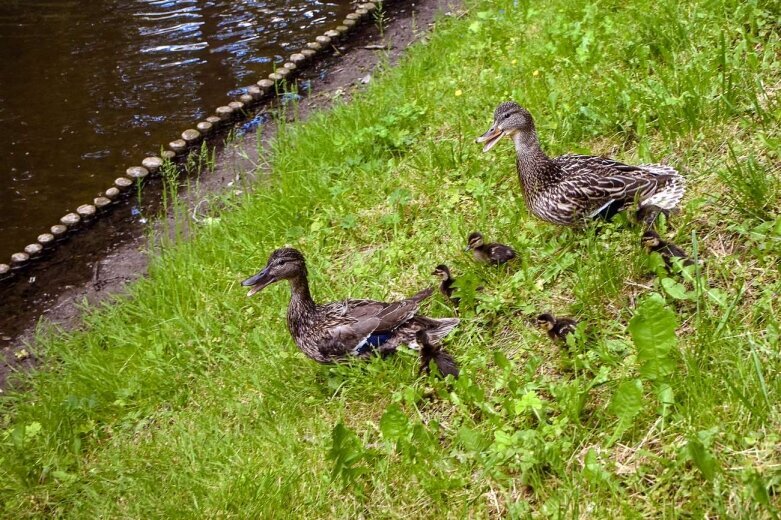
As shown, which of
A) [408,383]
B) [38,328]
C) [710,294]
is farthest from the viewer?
[38,328]

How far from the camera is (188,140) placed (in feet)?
30.3

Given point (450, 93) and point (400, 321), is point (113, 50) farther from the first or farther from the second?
point (400, 321)

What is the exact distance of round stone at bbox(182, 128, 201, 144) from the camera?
9.24m

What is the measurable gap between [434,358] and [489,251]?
99 centimetres

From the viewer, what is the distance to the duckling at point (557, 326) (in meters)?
3.82

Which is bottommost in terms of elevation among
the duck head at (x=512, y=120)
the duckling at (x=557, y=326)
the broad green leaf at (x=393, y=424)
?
the broad green leaf at (x=393, y=424)

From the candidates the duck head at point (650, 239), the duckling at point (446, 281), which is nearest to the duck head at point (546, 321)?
the duck head at point (650, 239)

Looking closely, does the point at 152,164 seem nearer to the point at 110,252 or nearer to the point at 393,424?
the point at 110,252

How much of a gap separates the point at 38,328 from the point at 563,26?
5.73 m

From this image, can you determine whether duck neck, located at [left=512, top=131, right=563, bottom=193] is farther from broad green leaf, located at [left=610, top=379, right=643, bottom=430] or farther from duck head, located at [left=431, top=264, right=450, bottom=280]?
broad green leaf, located at [left=610, top=379, right=643, bottom=430]

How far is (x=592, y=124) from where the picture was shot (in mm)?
5648

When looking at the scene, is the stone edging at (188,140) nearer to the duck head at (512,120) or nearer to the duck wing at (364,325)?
the duck wing at (364,325)

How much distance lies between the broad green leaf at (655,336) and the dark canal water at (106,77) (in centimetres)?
706

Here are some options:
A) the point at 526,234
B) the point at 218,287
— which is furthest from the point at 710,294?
the point at 218,287
